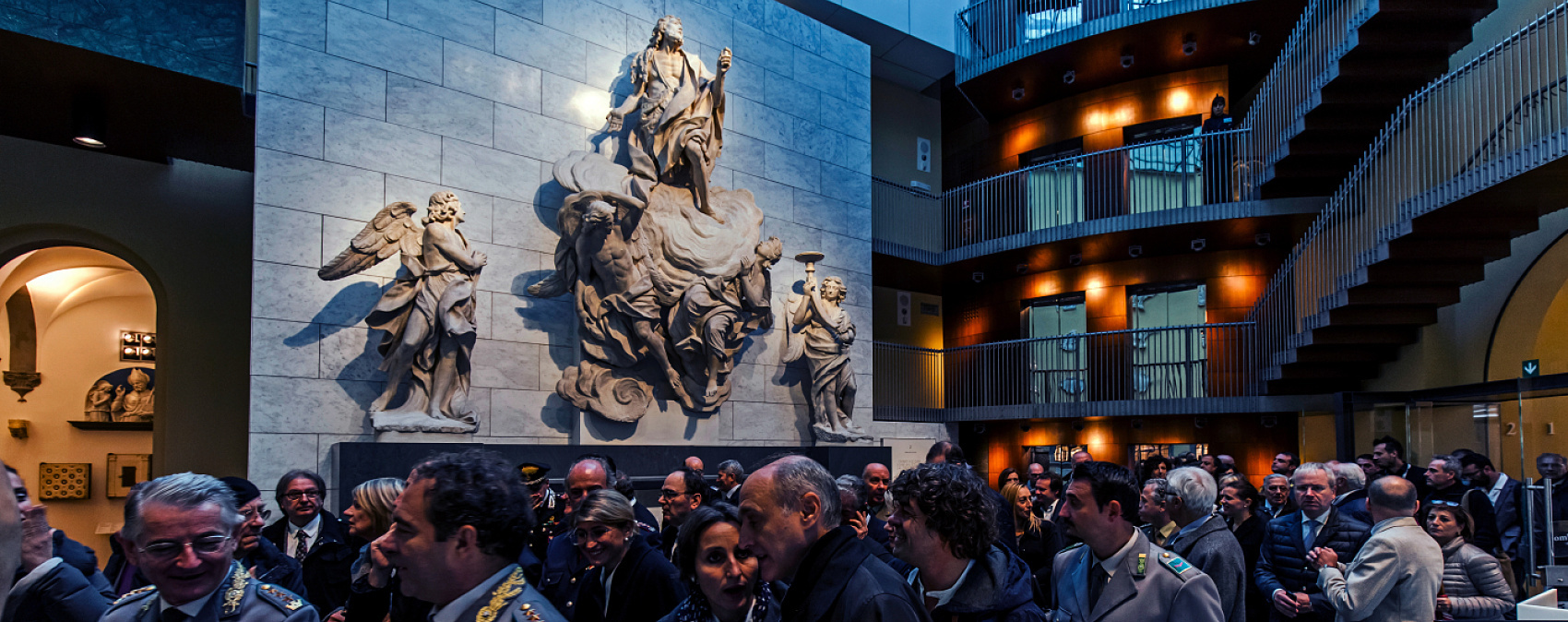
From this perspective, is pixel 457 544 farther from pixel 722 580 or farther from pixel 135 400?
pixel 135 400

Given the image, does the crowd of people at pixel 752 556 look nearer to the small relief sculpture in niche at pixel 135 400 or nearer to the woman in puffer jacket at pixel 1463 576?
the woman in puffer jacket at pixel 1463 576

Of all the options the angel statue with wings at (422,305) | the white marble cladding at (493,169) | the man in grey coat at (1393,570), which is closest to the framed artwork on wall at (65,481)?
the white marble cladding at (493,169)

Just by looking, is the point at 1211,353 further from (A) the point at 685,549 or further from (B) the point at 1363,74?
(A) the point at 685,549

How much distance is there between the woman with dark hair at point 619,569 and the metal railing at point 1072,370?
496 inches

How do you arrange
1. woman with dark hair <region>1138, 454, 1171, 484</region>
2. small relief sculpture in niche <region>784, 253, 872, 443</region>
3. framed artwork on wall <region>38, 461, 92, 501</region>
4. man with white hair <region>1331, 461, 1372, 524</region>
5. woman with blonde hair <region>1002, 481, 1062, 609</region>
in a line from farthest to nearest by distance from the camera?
framed artwork on wall <region>38, 461, 92, 501</region> → small relief sculpture in niche <region>784, 253, 872, 443</region> → woman with dark hair <region>1138, 454, 1171, 484</region> → woman with blonde hair <region>1002, 481, 1062, 609</region> → man with white hair <region>1331, 461, 1372, 524</region>

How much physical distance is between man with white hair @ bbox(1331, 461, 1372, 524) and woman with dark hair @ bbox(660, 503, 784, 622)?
4.07 metres

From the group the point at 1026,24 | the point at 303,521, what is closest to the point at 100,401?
the point at 303,521

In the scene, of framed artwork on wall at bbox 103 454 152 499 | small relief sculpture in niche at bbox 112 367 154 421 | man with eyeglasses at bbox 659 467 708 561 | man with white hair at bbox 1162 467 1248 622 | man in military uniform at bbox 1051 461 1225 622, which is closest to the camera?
man in military uniform at bbox 1051 461 1225 622

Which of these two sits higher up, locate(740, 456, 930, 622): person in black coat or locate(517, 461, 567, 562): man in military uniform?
locate(740, 456, 930, 622): person in black coat

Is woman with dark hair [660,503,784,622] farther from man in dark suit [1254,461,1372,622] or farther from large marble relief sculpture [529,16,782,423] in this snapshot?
large marble relief sculpture [529,16,782,423]

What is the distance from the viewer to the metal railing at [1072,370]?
51.6 feet

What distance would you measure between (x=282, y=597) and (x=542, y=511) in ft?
11.3

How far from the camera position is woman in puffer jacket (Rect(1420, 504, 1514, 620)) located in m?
4.72

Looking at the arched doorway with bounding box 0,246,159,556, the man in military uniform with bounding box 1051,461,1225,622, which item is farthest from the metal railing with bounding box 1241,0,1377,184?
the arched doorway with bounding box 0,246,159,556
